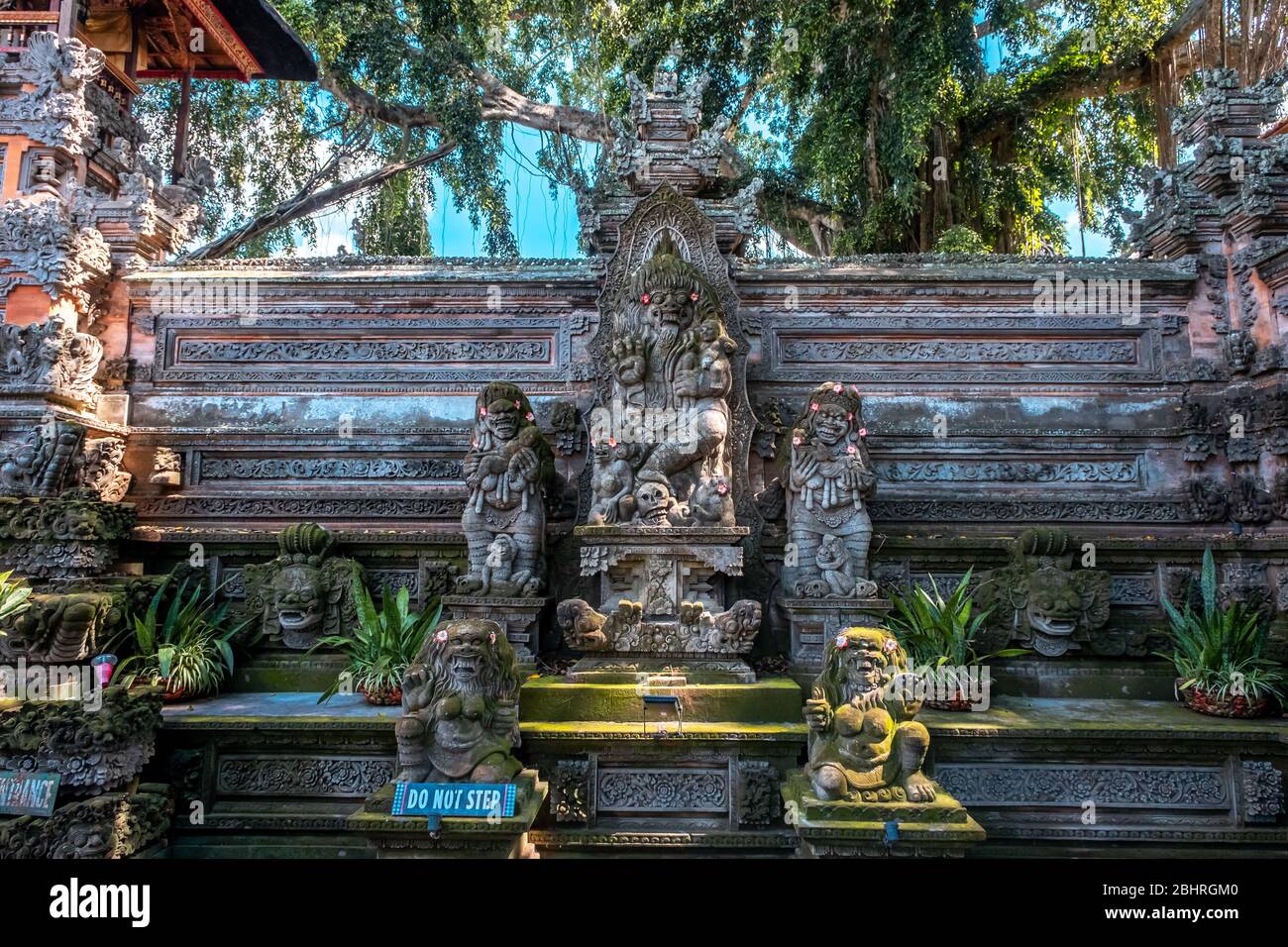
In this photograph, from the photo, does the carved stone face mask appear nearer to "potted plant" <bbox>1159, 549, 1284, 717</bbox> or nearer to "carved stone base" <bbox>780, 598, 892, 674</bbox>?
"carved stone base" <bbox>780, 598, 892, 674</bbox>

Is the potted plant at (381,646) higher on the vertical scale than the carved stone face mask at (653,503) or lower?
lower

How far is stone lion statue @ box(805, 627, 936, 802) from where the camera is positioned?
4504 millimetres

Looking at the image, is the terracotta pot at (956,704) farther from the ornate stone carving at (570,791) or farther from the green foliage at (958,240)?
the green foliage at (958,240)

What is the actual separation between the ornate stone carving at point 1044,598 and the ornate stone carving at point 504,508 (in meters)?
4.02

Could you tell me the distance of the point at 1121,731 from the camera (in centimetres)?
539

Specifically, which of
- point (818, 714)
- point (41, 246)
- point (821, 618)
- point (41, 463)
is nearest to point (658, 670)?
point (821, 618)

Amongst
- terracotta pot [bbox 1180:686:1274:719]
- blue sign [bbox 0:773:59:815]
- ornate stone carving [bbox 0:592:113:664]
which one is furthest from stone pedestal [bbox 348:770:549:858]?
terracotta pot [bbox 1180:686:1274:719]

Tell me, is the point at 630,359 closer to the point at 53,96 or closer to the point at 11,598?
the point at 11,598

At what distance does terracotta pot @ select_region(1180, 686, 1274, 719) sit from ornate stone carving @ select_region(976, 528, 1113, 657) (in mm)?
892

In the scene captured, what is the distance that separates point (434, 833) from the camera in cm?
430

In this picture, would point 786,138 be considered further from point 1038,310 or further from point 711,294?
point 711,294

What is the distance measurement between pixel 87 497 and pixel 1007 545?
8.48 m

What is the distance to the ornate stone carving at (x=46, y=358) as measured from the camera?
7.37 metres

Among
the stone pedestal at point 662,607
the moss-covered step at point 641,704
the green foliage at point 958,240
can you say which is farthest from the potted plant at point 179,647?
the green foliage at point 958,240
